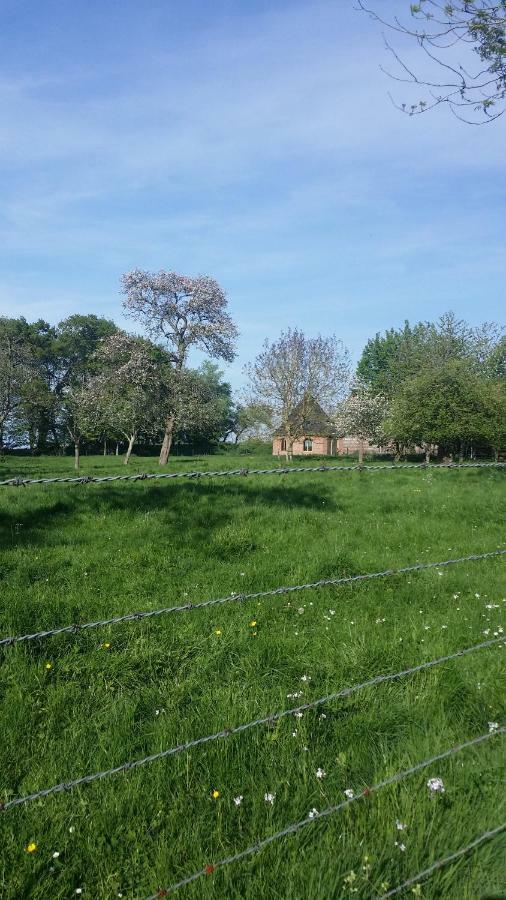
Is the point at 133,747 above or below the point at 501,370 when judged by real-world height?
below

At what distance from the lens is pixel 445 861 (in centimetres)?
267

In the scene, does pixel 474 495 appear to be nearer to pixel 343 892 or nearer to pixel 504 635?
pixel 504 635

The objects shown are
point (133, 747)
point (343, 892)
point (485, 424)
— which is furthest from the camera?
point (485, 424)

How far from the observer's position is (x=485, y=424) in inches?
1324

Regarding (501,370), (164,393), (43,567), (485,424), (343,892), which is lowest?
(343,892)

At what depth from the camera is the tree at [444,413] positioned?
111 feet

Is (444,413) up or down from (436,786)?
up

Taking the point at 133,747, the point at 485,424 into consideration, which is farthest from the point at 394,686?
the point at 485,424

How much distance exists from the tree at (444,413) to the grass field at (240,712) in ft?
88.4

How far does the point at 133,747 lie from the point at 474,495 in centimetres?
1131

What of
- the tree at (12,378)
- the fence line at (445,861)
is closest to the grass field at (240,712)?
the fence line at (445,861)

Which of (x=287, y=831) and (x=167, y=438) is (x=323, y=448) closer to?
(x=167, y=438)

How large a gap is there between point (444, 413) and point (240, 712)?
32646 mm

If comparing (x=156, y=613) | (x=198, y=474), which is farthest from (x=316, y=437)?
(x=156, y=613)
